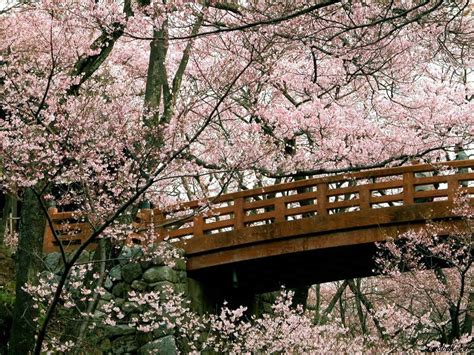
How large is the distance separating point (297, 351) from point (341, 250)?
1898 mm

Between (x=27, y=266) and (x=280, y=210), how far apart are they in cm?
482

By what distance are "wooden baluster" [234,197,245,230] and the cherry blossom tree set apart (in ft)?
1.82

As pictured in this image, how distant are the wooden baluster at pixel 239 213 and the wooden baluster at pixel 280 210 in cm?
61

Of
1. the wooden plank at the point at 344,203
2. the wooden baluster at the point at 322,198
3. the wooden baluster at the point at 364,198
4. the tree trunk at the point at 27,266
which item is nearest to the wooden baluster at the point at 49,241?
the tree trunk at the point at 27,266

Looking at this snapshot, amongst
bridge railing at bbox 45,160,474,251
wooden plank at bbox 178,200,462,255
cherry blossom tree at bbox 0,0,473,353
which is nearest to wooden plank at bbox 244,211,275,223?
bridge railing at bbox 45,160,474,251

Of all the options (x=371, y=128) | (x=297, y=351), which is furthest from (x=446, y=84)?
(x=297, y=351)

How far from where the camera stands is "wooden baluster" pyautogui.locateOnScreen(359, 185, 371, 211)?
14672 millimetres

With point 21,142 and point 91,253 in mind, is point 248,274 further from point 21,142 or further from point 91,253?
point 21,142

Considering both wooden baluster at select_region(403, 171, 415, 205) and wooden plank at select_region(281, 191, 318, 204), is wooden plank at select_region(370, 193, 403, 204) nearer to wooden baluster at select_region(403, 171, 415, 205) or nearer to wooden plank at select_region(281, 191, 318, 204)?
wooden baluster at select_region(403, 171, 415, 205)

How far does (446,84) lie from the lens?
61.2ft

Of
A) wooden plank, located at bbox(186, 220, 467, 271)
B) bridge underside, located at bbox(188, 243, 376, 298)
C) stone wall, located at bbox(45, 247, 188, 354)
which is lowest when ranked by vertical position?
stone wall, located at bbox(45, 247, 188, 354)

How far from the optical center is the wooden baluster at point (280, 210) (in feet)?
49.6

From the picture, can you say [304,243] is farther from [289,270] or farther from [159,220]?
[159,220]

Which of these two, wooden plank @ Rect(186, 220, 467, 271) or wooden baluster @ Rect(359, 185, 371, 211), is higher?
wooden baluster @ Rect(359, 185, 371, 211)
